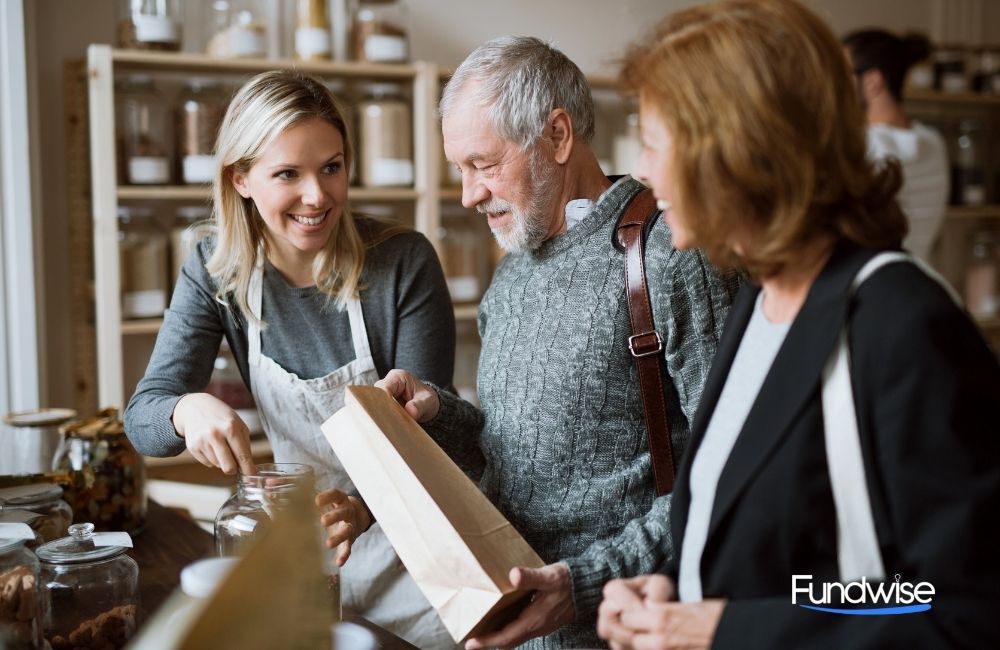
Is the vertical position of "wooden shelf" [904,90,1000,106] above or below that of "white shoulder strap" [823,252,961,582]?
above

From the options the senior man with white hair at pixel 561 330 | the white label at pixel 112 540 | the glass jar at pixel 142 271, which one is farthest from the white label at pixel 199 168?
the white label at pixel 112 540


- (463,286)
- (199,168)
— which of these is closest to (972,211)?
(463,286)

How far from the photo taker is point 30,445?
5.53ft

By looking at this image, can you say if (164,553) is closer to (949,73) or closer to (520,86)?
(520,86)

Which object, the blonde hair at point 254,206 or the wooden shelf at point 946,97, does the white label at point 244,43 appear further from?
the wooden shelf at point 946,97

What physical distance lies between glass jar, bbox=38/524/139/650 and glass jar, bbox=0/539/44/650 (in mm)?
46

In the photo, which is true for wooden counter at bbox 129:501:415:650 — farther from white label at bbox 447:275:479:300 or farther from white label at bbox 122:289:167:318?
white label at bbox 447:275:479:300

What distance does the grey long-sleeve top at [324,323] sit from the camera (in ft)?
5.22

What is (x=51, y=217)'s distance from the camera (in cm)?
276

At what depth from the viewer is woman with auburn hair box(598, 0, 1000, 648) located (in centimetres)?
66

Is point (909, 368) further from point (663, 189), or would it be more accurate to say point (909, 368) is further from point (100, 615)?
point (100, 615)

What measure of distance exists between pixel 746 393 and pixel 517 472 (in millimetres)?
508

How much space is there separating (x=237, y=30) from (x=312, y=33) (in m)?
0.21

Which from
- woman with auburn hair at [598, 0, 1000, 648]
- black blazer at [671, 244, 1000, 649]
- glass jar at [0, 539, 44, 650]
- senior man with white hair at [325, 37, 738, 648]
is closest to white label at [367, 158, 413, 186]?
senior man with white hair at [325, 37, 738, 648]
